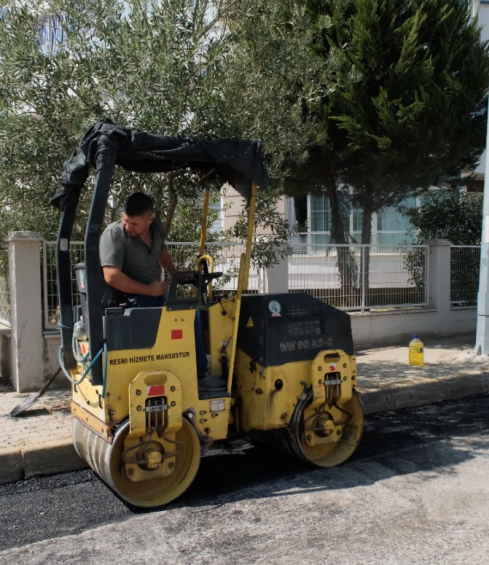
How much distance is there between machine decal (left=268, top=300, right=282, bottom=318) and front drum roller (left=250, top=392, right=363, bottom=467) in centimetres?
76

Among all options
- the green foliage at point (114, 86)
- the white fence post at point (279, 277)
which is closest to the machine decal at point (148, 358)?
the green foliage at point (114, 86)

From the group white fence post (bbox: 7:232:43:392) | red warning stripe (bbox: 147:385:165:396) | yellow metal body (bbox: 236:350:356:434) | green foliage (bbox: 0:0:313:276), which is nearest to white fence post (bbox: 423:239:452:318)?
green foliage (bbox: 0:0:313:276)

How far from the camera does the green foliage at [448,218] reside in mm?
13031

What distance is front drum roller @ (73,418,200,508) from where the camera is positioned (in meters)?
4.40

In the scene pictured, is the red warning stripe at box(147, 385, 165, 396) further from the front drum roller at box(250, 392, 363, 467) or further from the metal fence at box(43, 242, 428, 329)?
the metal fence at box(43, 242, 428, 329)

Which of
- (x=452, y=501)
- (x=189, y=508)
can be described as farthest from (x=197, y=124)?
(x=452, y=501)

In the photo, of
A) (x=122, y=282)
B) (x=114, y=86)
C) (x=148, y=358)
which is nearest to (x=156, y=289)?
(x=122, y=282)

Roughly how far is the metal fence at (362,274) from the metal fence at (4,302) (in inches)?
157

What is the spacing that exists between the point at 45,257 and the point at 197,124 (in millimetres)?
2694

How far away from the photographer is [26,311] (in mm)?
7344

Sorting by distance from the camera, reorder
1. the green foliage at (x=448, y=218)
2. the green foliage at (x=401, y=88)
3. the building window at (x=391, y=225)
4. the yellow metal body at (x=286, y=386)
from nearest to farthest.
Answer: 1. the yellow metal body at (x=286, y=386)
2. the green foliage at (x=401, y=88)
3. the green foliage at (x=448, y=218)
4. the building window at (x=391, y=225)

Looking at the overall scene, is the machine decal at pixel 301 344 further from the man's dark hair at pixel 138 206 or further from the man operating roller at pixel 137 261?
the man's dark hair at pixel 138 206

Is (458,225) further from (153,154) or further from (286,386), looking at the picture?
(153,154)

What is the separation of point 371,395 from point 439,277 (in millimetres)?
4752
